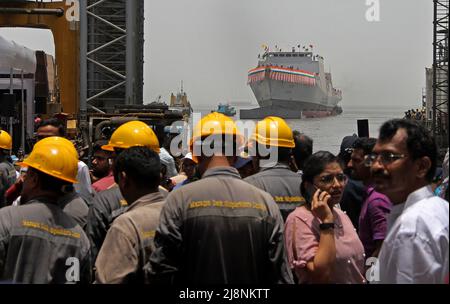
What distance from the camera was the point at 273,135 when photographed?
5746 millimetres

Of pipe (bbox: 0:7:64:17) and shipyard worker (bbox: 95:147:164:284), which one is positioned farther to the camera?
pipe (bbox: 0:7:64:17)

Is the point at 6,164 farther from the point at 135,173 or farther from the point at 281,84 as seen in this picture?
the point at 281,84

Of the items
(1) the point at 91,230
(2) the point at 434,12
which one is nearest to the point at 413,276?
(1) the point at 91,230

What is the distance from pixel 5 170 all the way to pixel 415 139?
4593 millimetres

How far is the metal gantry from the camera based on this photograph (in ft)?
67.9

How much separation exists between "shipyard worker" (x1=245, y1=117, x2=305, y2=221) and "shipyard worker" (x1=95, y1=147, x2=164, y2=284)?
1.11 metres

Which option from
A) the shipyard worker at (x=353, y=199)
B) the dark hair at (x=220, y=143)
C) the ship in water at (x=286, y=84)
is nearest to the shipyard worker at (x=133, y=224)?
the dark hair at (x=220, y=143)

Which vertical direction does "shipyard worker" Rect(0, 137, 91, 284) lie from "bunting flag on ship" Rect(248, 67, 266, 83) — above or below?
below

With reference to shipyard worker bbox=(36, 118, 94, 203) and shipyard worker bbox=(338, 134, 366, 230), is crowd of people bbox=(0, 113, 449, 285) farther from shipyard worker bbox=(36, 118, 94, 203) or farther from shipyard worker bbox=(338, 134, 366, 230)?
shipyard worker bbox=(36, 118, 94, 203)

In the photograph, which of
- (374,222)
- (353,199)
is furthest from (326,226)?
(353,199)

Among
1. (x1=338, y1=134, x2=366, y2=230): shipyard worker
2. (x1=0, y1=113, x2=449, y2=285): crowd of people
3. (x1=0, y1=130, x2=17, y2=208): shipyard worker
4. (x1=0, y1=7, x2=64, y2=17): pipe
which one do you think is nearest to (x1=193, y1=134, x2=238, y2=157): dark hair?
(x1=0, y1=113, x2=449, y2=285): crowd of people

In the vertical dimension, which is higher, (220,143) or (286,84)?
(286,84)

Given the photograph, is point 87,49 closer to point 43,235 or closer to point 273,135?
point 273,135

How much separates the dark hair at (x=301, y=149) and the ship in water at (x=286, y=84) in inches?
3221
